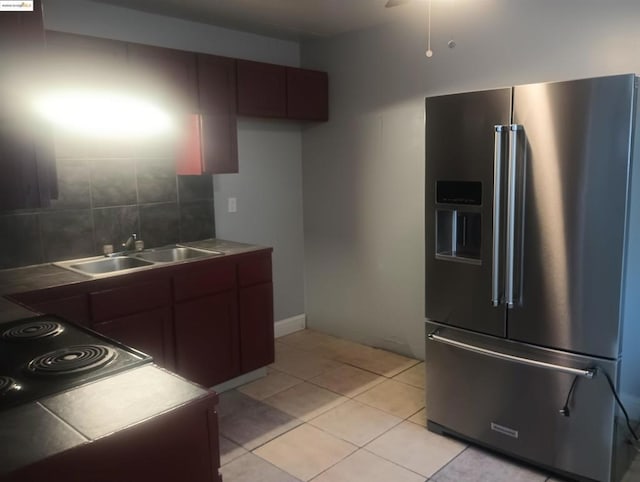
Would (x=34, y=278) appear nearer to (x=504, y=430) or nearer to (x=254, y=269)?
(x=254, y=269)

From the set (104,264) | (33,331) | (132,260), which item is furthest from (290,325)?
(33,331)

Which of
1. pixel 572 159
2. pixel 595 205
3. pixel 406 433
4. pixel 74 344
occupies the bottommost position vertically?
pixel 406 433

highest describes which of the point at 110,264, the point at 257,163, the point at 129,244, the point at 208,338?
the point at 257,163

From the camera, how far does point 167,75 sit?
10.0 feet

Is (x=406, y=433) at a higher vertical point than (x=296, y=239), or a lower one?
lower

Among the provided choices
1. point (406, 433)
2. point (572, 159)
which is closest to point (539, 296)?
point (572, 159)

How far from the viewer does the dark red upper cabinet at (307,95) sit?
3.85 metres

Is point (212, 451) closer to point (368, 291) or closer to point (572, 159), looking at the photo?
point (572, 159)

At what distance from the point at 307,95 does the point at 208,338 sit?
198 centimetres

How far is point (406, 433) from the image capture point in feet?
9.27

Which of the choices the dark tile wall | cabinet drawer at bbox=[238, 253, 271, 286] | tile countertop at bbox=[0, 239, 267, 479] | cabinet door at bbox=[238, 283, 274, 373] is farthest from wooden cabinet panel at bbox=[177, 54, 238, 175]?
tile countertop at bbox=[0, 239, 267, 479]

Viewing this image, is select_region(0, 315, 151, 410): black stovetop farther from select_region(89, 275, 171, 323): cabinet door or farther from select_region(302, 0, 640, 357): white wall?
select_region(302, 0, 640, 357): white wall

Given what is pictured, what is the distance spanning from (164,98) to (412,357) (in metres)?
2.47

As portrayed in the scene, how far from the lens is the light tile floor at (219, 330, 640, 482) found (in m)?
2.47
